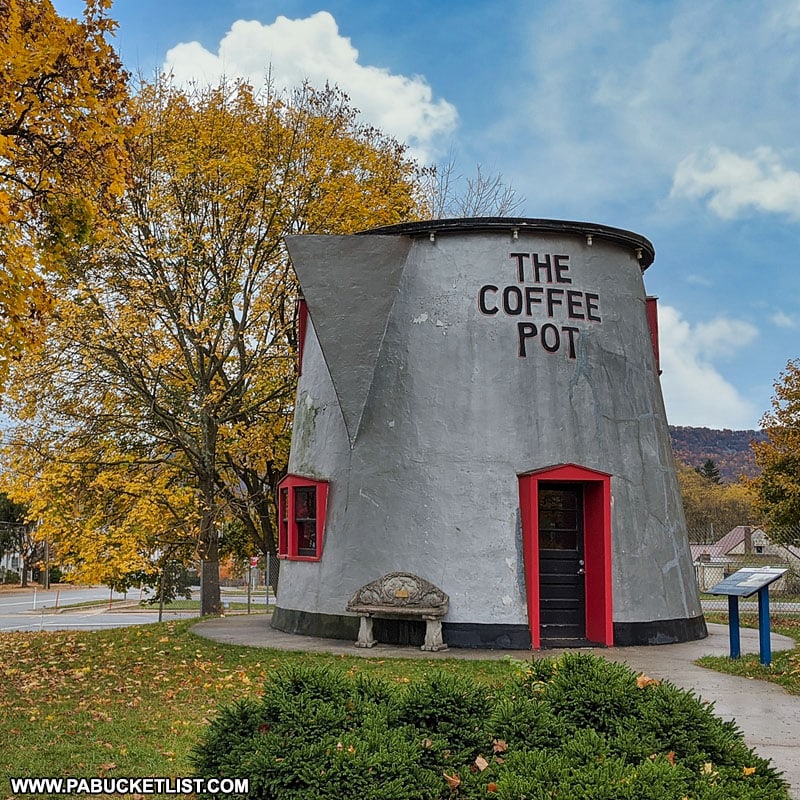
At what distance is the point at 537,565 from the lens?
493 inches

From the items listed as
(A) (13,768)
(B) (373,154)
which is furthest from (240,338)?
(A) (13,768)

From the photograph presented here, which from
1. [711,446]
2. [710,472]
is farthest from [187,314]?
[711,446]

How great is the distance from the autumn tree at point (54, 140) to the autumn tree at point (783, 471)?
2562 cm

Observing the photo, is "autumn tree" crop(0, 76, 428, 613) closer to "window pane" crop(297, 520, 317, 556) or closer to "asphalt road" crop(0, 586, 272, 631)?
"asphalt road" crop(0, 586, 272, 631)

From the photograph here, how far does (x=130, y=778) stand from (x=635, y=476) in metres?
9.40

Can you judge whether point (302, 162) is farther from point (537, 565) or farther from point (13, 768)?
point (13, 768)

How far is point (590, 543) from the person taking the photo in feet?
43.2

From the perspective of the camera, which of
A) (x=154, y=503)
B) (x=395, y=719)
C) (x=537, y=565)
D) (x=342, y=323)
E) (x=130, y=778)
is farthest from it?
(x=154, y=503)

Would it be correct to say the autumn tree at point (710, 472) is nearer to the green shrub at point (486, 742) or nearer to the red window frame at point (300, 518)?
the red window frame at point (300, 518)

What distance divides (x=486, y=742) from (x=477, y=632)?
7.53m

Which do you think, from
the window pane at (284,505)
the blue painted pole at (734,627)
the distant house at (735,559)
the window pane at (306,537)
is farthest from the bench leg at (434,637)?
the distant house at (735,559)

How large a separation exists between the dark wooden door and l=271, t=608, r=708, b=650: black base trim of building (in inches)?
16.7

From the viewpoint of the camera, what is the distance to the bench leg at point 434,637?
39.8 ft

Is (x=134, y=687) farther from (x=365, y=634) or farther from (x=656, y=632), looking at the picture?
(x=656, y=632)
